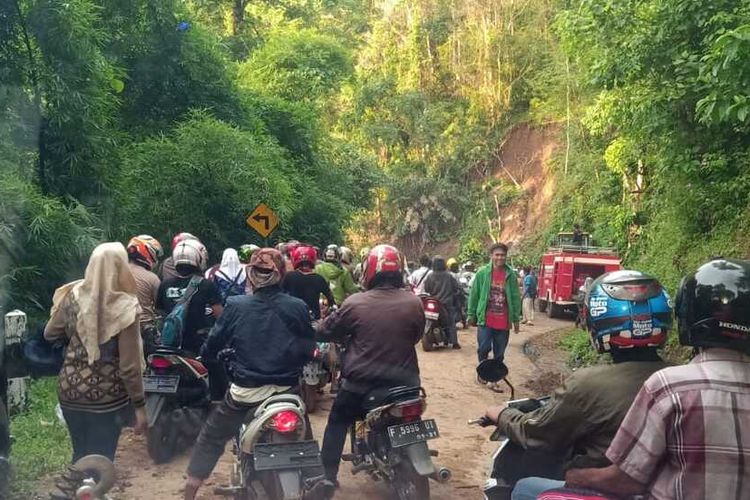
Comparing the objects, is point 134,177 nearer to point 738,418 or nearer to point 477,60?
point 738,418

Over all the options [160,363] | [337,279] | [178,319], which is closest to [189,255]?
[178,319]

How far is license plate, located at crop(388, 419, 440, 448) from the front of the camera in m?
5.03

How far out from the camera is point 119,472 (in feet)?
20.6

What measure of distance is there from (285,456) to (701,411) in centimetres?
276

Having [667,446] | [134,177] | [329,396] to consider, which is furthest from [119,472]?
[134,177]

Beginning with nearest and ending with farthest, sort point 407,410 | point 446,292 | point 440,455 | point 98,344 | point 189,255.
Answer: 1. point 98,344
2. point 407,410
3. point 189,255
4. point 440,455
5. point 446,292

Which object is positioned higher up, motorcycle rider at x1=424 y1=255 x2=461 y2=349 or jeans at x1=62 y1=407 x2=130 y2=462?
jeans at x1=62 y1=407 x2=130 y2=462

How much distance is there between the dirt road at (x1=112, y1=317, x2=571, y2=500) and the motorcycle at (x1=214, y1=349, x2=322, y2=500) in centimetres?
131

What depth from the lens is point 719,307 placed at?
225 centimetres

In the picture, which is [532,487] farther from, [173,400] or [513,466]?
[173,400]

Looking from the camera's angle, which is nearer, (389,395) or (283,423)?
(283,423)

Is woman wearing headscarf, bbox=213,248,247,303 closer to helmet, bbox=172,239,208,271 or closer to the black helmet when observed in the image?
helmet, bbox=172,239,208,271

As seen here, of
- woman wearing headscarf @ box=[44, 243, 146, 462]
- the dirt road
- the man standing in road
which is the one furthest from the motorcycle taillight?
the man standing in road

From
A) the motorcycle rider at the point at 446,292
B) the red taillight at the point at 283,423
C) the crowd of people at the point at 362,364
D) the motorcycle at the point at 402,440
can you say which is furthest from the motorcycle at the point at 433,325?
the red taillight at the point at 283,423
